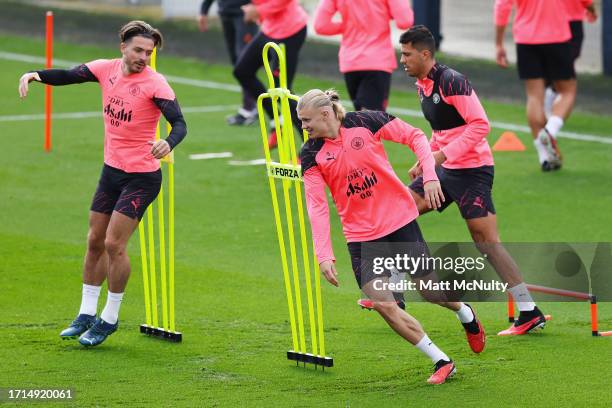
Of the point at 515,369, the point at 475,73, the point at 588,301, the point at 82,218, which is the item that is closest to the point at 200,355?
the point at 515,369

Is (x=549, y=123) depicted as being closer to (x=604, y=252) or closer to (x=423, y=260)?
(x=604, y=252)

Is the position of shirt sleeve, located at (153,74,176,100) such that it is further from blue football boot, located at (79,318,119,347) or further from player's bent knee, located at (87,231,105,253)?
blue football boot, located at (79,318,119,347)

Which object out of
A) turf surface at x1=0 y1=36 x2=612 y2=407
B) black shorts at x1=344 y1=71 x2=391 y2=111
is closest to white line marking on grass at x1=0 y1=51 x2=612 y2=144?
turf surface at x1=0 y1=36 x2=612 y2=407

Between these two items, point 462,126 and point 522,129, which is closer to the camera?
point 462,126

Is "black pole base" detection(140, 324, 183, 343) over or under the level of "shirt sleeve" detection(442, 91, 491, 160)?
under

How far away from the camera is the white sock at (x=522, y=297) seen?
977 centimetres

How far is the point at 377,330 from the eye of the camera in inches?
398

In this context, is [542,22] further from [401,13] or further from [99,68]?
[99,68]

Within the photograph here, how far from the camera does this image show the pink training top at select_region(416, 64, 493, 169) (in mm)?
9625

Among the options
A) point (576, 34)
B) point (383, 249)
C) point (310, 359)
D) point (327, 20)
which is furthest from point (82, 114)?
point (383, 249)

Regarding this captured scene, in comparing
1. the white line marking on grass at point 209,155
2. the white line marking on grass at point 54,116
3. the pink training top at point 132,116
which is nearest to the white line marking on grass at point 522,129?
the white line marking on grass at point 209,155

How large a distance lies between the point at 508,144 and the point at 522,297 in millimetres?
7116

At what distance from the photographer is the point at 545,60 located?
15648mm

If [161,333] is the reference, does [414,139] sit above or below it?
above
